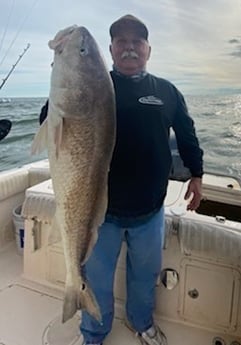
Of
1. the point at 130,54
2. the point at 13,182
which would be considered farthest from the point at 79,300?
the point at 13,182

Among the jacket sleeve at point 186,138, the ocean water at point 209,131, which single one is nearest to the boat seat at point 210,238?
the jacket sleeve at point 186,138

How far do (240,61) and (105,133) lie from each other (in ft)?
14.0

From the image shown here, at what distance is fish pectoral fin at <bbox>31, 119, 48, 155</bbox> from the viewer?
1.00 m

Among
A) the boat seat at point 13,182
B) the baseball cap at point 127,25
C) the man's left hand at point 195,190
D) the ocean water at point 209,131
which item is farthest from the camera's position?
the ocean water at point 209,131

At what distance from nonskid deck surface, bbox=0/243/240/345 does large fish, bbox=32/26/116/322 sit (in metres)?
0.78

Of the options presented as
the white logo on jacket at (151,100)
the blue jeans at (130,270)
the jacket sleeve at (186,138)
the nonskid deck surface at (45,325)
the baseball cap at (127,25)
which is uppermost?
the baseball cap at (127,25)

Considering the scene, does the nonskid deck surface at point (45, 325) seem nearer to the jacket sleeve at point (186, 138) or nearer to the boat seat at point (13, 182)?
the boat seat at point (13, 182)

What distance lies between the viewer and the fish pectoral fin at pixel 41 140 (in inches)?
39.3

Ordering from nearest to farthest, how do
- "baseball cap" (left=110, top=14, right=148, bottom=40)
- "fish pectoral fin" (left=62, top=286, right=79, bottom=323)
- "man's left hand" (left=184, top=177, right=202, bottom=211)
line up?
"fish pectoral fin" (left=62, top=286, right=79, bottom=323) → "baseball cap" (left=110, top=14, right=148, bottom=40) → "man's left hand" (left=184, top=177, right=202, bottom=211)

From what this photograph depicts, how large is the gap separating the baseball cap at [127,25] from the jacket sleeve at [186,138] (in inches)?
11.4

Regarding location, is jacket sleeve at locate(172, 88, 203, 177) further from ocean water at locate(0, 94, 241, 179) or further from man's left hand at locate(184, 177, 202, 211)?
ocean water at locate(0, 94, 241, 179)

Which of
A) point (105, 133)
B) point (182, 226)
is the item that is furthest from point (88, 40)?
point (182, 226)

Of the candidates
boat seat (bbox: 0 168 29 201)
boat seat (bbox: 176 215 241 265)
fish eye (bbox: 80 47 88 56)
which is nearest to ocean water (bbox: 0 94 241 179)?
boat seat (bbox: 0 168 29 201)

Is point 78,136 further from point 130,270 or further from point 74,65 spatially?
point 130,270
